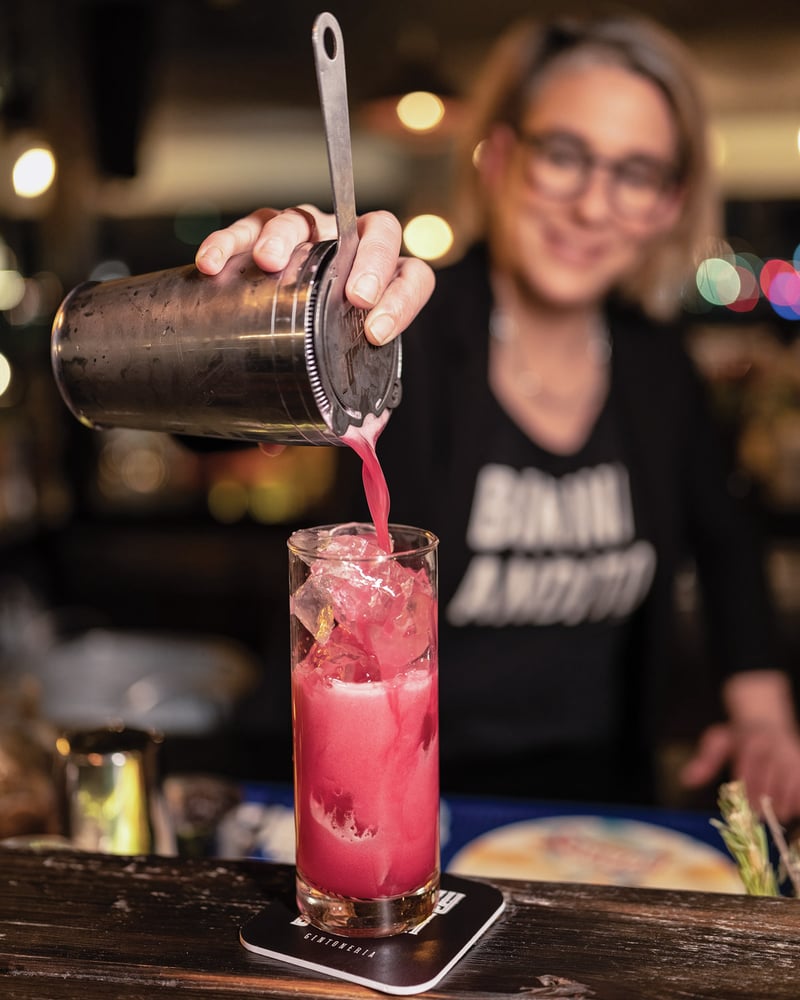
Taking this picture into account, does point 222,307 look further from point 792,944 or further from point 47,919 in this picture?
point 792,944

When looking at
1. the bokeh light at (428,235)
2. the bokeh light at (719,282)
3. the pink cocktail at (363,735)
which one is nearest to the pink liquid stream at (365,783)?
the pink cocktail at (363,735)

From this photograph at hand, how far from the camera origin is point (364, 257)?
84cm

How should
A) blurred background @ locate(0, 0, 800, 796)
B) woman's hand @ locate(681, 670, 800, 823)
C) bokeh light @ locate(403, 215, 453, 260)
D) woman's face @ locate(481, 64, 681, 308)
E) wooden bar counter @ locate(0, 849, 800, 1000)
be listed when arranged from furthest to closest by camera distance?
1. bokeh light @ locate(403, 215, 453, 260)
2. blurred background @ locate(0, 0, 800, 796)
3. woman's face @ locate(481, 64, 681, 308)
4. woman's hand @ locate(681, 670, 800, 823)
5. wooden bar counter @ locate(0, 849, 800, 1000)

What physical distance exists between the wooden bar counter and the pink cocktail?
71 millimetres

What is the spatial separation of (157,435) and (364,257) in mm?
4642

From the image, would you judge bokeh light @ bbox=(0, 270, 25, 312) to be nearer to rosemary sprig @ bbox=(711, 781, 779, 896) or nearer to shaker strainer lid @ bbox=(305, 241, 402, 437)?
shaker strainer lid @ bbox=(305, 241, 402, 437)

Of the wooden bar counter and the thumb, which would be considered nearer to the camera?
the wooden bar counter

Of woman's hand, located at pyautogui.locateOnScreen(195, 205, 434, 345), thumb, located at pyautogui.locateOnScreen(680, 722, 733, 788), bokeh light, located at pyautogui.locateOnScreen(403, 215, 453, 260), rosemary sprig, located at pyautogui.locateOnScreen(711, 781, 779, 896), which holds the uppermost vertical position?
bokeh light, located at pyautogui.locateOnScreen(403, 215, 453, 260)

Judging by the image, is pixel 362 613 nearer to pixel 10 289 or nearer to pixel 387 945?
pixel 387 945

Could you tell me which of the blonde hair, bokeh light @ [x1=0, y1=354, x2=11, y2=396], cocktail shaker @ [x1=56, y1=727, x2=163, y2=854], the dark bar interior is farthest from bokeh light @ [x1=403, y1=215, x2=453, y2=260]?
cocktail shaker @ [x1=56, y1=727, x2=163, y2=854]

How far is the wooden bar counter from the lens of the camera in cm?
73

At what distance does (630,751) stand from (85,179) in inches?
176

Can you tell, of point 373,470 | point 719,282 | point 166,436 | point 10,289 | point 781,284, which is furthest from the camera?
point 719,282

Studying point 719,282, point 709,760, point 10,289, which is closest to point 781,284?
point 719,282
